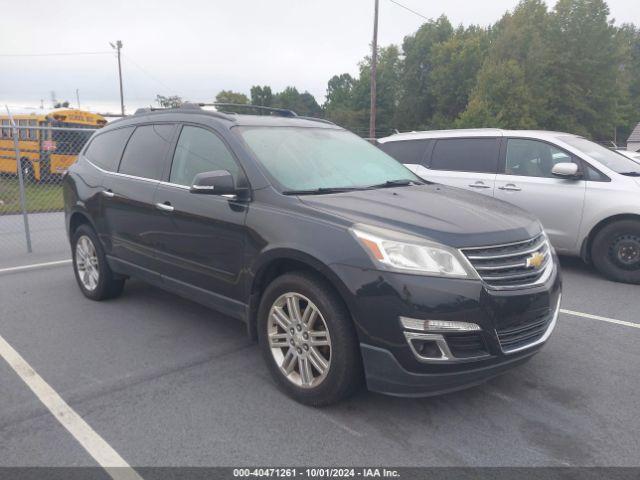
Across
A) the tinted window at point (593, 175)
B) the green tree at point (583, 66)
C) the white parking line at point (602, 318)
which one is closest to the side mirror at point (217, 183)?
the white parking line at point (602, 318)

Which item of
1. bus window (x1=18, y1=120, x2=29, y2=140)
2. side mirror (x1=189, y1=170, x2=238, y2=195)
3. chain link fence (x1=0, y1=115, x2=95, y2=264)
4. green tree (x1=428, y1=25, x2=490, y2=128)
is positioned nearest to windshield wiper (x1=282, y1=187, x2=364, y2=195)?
side mirror (x1=189, y1=170, x2=238, y2=195)

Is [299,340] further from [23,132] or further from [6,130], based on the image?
[6,130]

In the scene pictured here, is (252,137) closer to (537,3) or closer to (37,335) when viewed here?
(37,335)

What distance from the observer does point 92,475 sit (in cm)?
259

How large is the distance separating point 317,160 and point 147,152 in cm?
161

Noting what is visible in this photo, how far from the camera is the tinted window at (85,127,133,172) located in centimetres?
502

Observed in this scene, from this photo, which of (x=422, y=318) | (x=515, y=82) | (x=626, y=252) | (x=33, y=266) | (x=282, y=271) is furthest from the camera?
(x=515, y=82)

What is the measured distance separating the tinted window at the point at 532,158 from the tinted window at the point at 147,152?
14.6ft

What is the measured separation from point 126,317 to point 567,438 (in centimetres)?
374

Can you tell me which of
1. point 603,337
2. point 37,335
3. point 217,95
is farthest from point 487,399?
point 217,95

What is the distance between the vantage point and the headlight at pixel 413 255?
2.86m

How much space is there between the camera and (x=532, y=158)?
6.74 meters

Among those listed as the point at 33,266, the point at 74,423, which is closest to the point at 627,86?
the point at 33,266

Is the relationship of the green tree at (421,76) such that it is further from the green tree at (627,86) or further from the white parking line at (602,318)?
the white parking line at (602,318)
